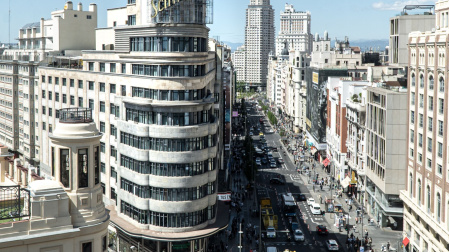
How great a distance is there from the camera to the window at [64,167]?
3100cm

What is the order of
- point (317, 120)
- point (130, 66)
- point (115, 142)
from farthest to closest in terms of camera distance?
point (317, 120) < point (115, 142) < point (130, 66)

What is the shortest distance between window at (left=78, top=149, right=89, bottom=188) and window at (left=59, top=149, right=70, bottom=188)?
0.58m

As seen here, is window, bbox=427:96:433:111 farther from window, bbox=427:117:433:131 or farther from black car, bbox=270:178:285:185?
black car, bbox=270:178:285:185

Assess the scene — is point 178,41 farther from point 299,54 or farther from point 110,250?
point 299,54

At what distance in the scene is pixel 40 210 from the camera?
28172mm

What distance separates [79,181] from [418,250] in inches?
2072

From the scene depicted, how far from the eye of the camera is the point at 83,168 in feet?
102

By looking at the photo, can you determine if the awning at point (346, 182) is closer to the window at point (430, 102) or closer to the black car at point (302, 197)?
the black car at point (302, 197)

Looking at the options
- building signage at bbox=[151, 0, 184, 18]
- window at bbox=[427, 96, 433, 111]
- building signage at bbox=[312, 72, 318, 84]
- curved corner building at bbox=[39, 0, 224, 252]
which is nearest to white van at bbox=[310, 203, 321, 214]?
curved corner building at bbox=[39, 0, 224, 252]

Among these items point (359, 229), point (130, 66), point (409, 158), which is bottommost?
point (359, 229)

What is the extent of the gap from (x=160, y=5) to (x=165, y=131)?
567 inches

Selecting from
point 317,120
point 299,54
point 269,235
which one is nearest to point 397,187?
point 269,235

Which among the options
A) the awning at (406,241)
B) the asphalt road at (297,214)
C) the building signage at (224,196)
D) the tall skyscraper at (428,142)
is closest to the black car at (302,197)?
the asphalt road at (297,214)

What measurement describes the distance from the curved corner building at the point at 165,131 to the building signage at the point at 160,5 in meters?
0.12
